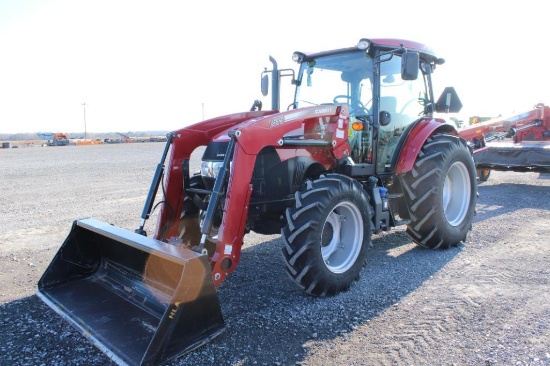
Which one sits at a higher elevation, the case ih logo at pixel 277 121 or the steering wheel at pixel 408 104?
the steering wheel at pixel 408 104

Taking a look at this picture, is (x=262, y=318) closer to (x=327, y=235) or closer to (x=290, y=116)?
(x=327, y=235)

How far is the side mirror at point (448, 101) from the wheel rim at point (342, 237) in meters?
2.66

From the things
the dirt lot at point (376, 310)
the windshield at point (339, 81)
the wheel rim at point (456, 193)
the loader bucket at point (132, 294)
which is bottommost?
the dirt lot at point (376, 310)

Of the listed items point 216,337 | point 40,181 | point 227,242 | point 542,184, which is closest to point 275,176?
point 227,242

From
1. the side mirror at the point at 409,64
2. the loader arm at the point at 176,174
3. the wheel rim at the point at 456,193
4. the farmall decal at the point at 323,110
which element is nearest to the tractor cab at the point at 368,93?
the side mirror at the point at 409,64

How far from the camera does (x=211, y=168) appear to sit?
15.0 ft

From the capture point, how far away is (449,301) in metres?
4.12

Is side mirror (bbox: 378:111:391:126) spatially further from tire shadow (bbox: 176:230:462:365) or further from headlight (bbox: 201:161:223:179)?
headlight (bbox: 201:161:223:179)

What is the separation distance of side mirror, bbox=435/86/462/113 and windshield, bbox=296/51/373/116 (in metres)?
1.53

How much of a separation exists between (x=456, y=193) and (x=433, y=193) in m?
1.17

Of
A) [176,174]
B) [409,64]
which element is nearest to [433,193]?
[409,64]

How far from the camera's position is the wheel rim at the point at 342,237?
449 centimetres

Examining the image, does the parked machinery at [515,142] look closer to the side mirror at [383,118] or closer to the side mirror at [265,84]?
the side mirror at [383,118]

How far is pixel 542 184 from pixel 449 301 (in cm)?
863
